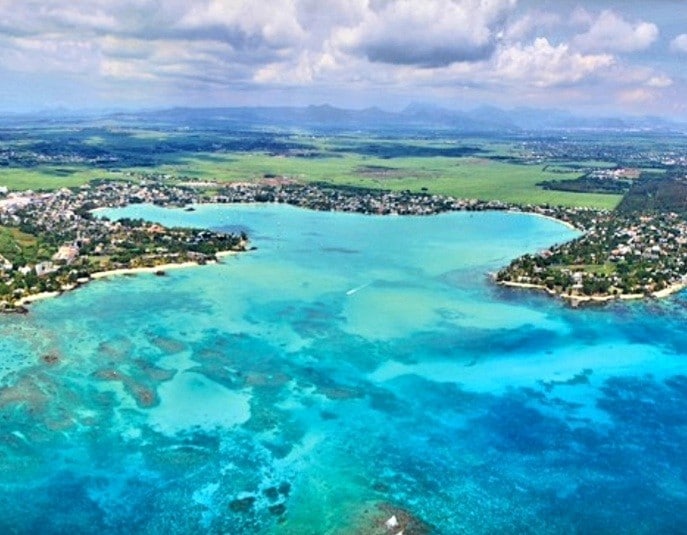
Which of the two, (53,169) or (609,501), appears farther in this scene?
(53,169)

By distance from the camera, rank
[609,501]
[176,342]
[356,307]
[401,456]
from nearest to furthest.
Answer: [609,501] < [401,456] < [176,342] < [356,307]

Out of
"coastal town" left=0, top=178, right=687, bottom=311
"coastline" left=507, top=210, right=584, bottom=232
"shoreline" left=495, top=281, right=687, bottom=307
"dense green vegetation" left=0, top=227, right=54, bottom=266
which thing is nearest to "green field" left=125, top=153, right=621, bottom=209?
"coastline" left=507, top=210, right=584, bottom=232

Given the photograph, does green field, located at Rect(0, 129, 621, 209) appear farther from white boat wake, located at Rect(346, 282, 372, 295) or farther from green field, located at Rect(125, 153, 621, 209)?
white boat wake, located at Rect(346, 282, 372, 295)

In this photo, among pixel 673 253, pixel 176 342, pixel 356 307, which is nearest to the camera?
pixel 176 342

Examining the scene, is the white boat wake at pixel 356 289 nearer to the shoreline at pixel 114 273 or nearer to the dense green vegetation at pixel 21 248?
the shoreline at pixel 114 273

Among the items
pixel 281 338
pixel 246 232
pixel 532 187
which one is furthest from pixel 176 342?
pixel 532 187

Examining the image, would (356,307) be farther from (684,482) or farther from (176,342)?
(684,482)
